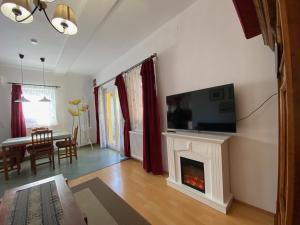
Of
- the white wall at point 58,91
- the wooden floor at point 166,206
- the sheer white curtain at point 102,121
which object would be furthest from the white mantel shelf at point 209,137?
the white wall at point 58,91

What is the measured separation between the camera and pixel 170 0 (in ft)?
6.88

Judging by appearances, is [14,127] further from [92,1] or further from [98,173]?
[92,1]

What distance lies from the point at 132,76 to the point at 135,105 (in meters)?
0.69

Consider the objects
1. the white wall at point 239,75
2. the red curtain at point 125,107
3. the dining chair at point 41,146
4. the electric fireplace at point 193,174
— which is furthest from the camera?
the red curtain at point 125,107

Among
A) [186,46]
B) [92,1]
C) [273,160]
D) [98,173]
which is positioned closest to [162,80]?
[186,46]

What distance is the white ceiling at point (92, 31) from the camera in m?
2.14

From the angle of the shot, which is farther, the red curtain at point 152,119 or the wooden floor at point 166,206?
the red curtain at point 152,119

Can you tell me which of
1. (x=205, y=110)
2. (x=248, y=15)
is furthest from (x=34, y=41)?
(x=248, y=15)

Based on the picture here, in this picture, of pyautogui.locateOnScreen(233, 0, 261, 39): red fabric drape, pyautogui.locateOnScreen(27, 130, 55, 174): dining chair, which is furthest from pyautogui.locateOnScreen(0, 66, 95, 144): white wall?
pyautogui.locateOnScreen(233, 0, 261, 39): red fabric drape

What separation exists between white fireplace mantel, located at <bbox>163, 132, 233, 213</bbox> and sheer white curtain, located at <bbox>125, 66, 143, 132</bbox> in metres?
1.47

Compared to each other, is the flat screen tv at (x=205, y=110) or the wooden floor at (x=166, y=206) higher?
the flat screen tv at (x=205, y=110)

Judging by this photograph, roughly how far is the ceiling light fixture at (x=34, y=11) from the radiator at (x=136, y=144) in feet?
7.91

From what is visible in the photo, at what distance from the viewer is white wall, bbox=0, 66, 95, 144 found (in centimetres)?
421

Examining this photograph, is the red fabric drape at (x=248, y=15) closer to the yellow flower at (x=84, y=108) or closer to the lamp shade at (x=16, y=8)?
the lamp shade at (x=16, y=8)
